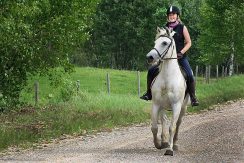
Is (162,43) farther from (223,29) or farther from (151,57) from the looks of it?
(223,29)

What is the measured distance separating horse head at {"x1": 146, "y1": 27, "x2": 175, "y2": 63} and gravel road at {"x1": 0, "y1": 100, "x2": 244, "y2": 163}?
6.87 feet

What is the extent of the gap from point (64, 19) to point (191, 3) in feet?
215

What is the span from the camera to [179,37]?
460 inches

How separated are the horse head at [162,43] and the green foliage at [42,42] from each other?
6.32 m

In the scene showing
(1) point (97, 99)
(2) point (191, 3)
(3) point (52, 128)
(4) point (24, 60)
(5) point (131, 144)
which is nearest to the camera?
(5) point (131, 144)

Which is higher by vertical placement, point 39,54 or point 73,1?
point 73,1

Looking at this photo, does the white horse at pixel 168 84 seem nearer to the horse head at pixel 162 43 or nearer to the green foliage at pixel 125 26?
the horse head at pixel 162 43

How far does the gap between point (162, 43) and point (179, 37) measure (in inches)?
37.7

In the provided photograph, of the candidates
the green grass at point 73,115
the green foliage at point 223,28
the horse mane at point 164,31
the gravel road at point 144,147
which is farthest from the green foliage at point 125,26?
the horse mane at point 164,31

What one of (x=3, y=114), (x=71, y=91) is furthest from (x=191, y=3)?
(x=3, y=114)

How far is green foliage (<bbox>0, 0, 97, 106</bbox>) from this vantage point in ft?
56.1

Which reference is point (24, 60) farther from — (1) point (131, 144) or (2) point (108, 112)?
(1) point (131, 144)

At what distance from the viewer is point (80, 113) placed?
768 inches

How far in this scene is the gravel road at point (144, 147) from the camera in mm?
10367
